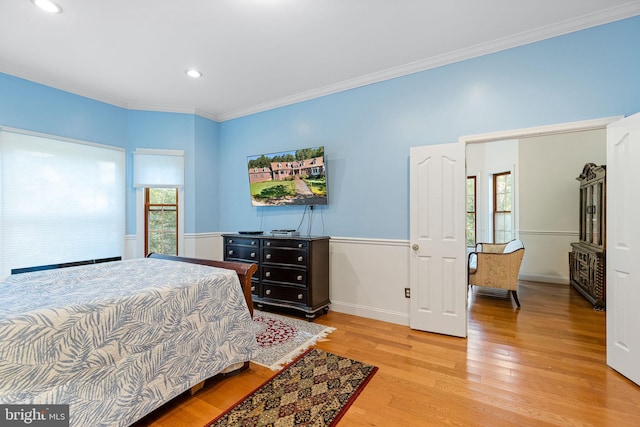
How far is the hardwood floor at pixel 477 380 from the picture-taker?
178cm

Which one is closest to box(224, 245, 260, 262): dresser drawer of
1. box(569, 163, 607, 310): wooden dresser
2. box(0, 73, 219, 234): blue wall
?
box(0, 73, 219, 234): blue wall

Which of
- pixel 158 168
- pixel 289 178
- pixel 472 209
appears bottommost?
pixel 472 209

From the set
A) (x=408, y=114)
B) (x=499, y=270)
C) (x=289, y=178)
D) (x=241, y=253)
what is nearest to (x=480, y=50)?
(x=408, y=114)

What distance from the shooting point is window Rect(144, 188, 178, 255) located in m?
4.39

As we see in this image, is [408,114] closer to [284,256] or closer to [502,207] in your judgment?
[284,256]

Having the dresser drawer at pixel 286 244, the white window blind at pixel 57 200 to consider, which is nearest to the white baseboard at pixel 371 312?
the dresser drawer at pixel 286 244

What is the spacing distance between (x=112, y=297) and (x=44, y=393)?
1.51 ft

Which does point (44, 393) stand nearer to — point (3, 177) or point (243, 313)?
point (243, 313)

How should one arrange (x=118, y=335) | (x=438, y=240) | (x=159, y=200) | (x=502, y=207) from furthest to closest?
(x=502, y=207)
(x=159, y=200)
(x=438, y=240)
(x=118, y=335)

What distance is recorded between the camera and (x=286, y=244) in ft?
11.4

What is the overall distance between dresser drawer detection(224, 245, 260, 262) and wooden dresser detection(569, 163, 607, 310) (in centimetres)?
436

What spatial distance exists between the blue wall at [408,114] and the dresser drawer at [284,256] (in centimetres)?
57

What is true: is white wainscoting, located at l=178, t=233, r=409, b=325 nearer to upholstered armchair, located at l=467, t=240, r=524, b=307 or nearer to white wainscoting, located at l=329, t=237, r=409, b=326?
white wainscoting, located at l=329, t=237, r=409, b=326

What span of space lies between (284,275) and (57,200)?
290 centimetres
